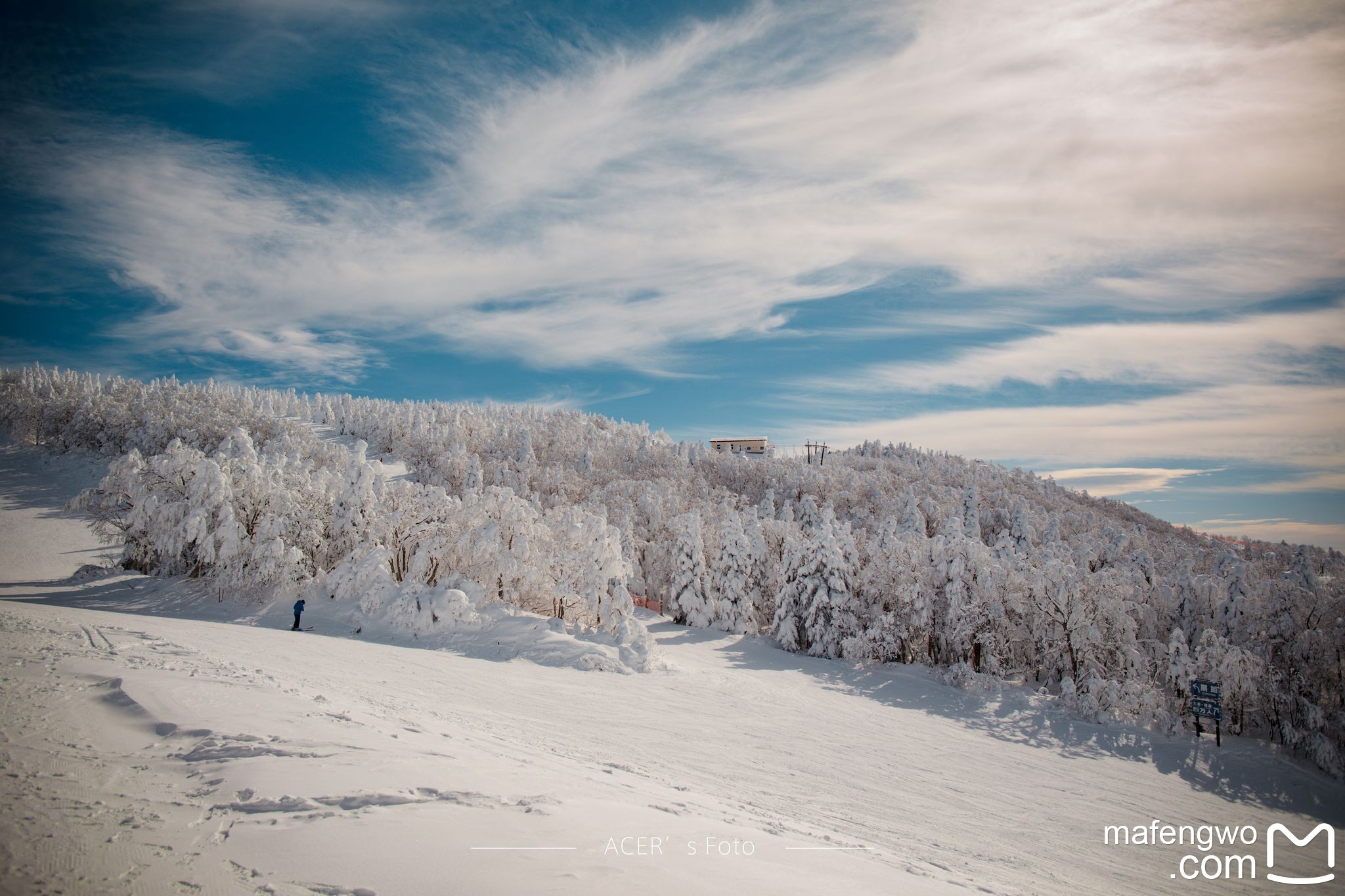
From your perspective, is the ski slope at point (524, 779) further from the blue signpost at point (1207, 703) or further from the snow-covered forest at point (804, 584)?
the snow-covered forest at point (804, 584)

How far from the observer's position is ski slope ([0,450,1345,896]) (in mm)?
5352

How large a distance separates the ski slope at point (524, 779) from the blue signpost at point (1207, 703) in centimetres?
104

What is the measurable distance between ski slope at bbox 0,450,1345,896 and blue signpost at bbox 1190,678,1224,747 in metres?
1.04

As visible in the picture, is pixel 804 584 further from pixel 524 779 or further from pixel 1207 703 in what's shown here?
pixel 524 779

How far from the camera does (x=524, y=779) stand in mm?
8320

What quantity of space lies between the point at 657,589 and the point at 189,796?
58092 mm

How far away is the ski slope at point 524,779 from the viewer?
535cm

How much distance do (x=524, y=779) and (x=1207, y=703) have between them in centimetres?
3072

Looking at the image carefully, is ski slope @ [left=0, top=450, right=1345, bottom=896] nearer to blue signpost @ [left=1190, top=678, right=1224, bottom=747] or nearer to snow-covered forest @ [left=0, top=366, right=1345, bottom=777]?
blue signpost @ [left=1190, top=678, right=1224, bottom=747]

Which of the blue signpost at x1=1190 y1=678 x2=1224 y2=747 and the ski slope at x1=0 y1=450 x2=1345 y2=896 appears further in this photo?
the blue signpost at x1=1190 y1=678 x2=1224 y2=747

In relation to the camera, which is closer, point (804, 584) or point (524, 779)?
point (524, 779)

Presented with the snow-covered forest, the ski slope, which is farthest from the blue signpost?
the snow-covered forest

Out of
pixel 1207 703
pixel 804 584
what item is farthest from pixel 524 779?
pixel 804 584

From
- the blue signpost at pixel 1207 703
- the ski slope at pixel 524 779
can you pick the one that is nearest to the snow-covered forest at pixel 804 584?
the blue signpost at pixel 1207 703
